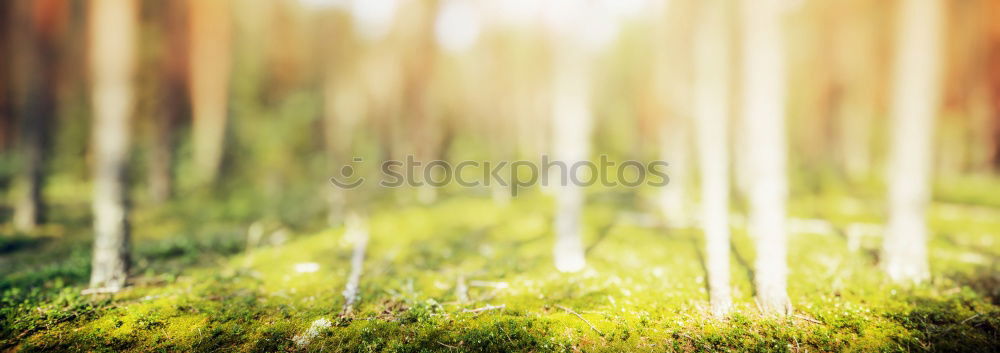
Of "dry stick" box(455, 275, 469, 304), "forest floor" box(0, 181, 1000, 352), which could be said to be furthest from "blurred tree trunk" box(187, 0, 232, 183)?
"dry stick" box(455, 275, 469, 304)

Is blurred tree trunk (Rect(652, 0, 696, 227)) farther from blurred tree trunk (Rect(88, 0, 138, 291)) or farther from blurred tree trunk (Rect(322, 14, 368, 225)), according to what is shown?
blurred tree trunk (Rect(322, 14, 368, 225))

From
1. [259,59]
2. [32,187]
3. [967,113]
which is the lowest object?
[32,187]

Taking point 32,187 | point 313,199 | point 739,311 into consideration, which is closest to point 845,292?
point 739,311

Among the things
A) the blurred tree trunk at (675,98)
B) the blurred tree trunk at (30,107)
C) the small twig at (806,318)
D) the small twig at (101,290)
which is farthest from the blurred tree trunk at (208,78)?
the small twig at (806,318)

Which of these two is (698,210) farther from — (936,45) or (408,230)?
(408,230)

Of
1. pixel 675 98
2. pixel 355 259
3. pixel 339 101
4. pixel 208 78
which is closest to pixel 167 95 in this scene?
pixel 208 78

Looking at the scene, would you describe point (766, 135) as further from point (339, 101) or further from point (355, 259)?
point (339, 101)
